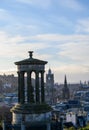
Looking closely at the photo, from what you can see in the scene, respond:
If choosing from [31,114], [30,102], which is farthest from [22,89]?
[31,114]

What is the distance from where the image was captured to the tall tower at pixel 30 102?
21.9 meters

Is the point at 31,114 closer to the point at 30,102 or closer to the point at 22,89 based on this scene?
the point at 30,102

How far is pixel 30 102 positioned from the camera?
22469 millimetres

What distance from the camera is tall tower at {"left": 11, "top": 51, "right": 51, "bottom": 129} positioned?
71.8 ft

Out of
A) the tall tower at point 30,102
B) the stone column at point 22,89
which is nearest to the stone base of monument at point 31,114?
the tall tower at point 30,102

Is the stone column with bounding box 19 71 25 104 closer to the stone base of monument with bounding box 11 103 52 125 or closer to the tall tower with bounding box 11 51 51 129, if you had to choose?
the tall tower with bounding box 11 51 51 129

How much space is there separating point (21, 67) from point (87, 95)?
162m

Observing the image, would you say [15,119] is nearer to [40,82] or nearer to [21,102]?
[21,102]

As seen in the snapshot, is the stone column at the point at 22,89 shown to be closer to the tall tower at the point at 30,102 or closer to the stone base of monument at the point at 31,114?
the tall tower at the point at 30,102

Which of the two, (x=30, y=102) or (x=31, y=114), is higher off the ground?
(x=30, y=102)

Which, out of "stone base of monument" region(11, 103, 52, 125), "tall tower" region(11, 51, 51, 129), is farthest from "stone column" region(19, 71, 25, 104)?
"stone base of monument" region(11, 103, 52, 125)

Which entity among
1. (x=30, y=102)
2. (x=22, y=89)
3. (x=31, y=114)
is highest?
(x=22, y=89)

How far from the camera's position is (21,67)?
2262cm

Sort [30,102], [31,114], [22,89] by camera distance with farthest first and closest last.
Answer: [22,89] < [30,102] < [31,114]
